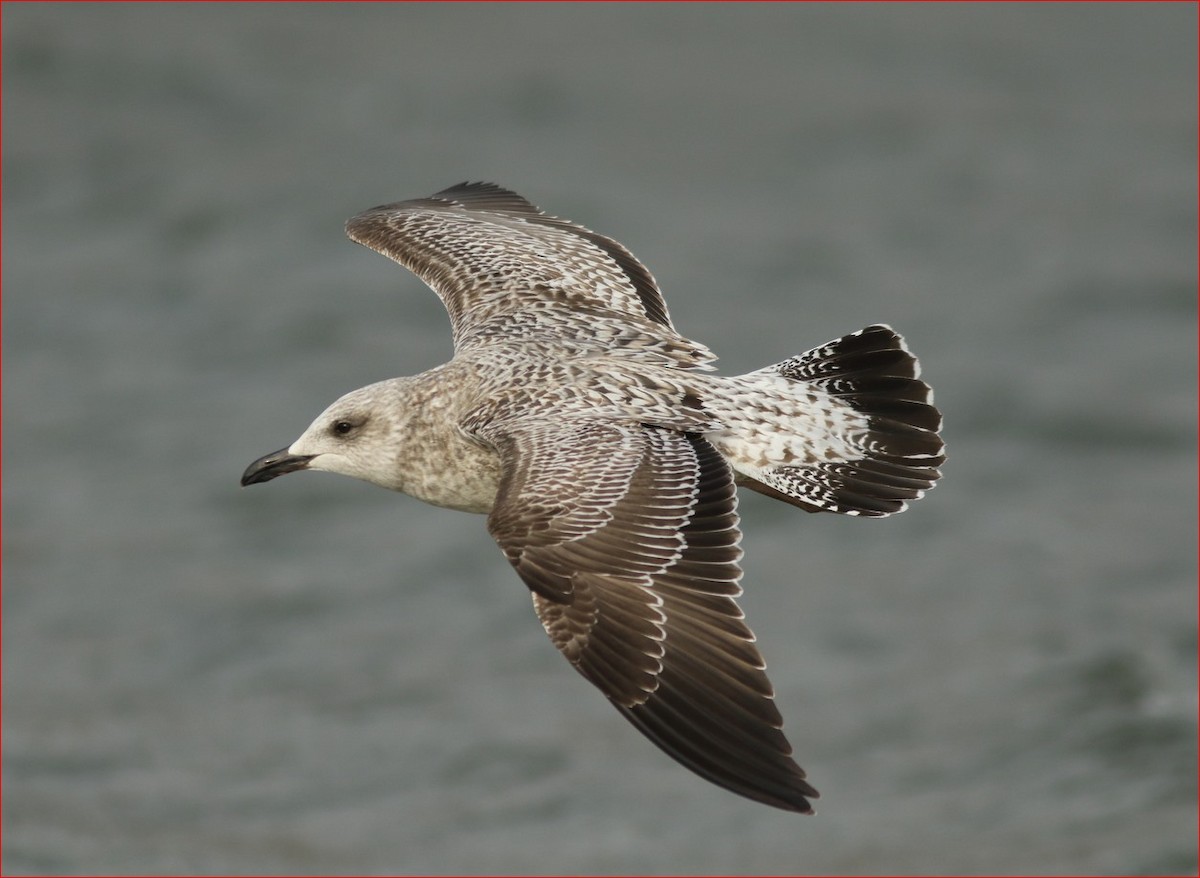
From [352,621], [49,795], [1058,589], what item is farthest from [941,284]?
[49,795]

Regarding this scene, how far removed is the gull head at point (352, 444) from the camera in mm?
9695

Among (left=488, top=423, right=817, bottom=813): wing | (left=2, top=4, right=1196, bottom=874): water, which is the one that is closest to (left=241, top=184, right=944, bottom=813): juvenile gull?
(left=488, top=423, right=817, bottom=813): wing

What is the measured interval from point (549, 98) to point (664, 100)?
1973 millimetres

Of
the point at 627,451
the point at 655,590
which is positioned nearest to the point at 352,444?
the point at 627,451

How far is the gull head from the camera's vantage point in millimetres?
9695

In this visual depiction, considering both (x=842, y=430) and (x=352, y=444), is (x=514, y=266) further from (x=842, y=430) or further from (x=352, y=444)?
(x=842, y=430)

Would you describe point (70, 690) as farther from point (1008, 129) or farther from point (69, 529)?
point (1008, 129)

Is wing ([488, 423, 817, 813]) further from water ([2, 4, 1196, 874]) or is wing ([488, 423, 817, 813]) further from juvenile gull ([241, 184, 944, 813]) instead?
water ([2, 4, 1196, 874])

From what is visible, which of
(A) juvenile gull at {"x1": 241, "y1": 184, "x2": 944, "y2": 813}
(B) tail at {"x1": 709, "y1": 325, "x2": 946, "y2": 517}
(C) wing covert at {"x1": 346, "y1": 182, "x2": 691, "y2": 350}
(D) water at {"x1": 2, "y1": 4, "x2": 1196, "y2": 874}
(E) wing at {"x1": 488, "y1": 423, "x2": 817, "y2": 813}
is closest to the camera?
(E) wing at {"x1": 488, "y1": 423, "x2": 817, "y2": 813}

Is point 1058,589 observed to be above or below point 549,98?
below

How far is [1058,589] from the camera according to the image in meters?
25.1

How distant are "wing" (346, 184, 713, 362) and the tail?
553mm

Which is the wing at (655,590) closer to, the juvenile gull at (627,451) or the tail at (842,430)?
the juvenile gull at (627,451)

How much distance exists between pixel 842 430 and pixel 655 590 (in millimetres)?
1918
